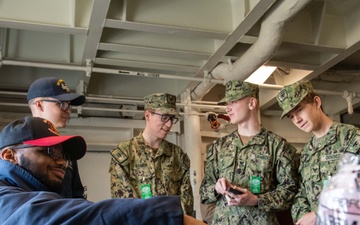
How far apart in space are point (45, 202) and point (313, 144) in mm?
1643

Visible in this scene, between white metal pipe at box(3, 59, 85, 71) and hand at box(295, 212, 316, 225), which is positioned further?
white metal pipe at box(3, 59, 85, 71)

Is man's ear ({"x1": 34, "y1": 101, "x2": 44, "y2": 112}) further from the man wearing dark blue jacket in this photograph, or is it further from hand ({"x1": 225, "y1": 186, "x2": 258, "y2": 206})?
hand ({"x1": 225, "y1": 186, "x2": 258, "y2": 206})

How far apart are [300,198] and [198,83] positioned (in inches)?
90.9

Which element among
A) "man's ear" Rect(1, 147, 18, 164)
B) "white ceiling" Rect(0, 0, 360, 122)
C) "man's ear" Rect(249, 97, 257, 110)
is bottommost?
"man's ear" Rect(1, 147, 18, 164)

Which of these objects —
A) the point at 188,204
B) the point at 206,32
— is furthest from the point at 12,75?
the point at 188,204

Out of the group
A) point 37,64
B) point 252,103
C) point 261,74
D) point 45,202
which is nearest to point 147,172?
point 252,103

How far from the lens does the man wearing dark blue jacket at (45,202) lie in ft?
2.69

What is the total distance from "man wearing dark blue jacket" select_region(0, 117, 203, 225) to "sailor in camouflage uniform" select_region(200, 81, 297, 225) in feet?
3.75

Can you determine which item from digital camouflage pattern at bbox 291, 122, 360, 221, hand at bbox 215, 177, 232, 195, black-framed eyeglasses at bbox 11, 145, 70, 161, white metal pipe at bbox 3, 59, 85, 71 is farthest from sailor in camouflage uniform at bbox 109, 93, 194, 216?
white metal pipe at bbox 3, 59, 85, 71

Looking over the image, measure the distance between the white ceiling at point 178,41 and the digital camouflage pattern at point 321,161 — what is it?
0.93m

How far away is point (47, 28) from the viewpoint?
2979 mm

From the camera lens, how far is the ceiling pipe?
2.67 m

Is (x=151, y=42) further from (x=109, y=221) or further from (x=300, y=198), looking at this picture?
(x=109, y=221)

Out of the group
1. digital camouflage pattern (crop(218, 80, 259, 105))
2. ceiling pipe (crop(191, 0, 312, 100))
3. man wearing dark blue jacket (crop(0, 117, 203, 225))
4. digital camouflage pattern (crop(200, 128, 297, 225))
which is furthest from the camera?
ceiling pipe (crop(191, 0, 312, 100))
